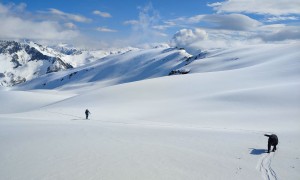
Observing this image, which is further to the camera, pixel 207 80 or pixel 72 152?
pixel 207 80

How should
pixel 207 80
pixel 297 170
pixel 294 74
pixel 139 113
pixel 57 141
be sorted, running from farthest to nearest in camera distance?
pixel 207 80, pixel 294 74, pixel 139 113, pixel 57 141, pixel 297 170

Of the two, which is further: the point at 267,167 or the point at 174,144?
the point at 174,144

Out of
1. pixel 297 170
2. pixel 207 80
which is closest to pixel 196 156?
pixel 297 170

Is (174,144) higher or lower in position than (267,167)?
higher

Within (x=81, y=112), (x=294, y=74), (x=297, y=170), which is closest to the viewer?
(x=297, y=170)

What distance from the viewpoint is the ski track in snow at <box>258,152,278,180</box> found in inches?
581

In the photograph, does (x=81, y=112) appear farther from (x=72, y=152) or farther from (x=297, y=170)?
(x=297, y=170)

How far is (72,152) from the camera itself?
1764 cm

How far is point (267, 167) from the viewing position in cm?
1630

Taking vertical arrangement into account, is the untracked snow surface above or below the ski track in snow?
above

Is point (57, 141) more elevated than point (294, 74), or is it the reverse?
point (294, 74)

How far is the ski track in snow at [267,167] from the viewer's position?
14768 mm

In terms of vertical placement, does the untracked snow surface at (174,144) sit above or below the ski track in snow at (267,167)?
above

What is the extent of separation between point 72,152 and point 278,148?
13240 millimetres
